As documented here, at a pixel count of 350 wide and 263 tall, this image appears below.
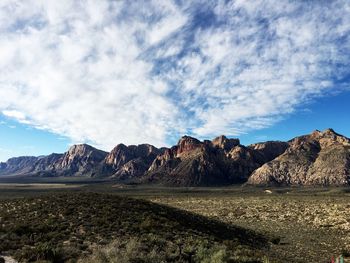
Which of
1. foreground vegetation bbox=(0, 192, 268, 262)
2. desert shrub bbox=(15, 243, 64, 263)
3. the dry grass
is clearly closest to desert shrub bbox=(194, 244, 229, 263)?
foreground vegetation bbox=(0, 192, 268, 262)

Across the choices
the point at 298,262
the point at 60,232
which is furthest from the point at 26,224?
the point at 298,262

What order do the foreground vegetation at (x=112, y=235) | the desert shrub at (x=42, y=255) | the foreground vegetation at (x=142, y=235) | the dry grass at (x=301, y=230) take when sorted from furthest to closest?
the dry grass at (x=301, y=230) → the foreground vegetation at (x=142, y=235) → the foreground vegetation at (x=112, y=235) → the desert shrub at (x=42, y=255)

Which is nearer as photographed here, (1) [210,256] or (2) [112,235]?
(1) [210,256]

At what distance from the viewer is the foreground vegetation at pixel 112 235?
701 inches

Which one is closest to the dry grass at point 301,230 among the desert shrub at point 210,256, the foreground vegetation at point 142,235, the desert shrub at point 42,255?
the foreground vegetation at point 142,235

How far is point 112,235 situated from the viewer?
75.8ft

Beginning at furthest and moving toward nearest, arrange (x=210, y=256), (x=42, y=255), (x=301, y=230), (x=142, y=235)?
1. (x=301, y=230)
2. (x=142, y=235)
3. (x=210, y=256)
4. (x=42, y=255)

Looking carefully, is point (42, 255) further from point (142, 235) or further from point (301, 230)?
point (301, 230)

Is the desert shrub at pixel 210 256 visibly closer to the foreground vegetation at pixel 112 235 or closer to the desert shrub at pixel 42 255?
the foreground vegetation at pixel 112 235

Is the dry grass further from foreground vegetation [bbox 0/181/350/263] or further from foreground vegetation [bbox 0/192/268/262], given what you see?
foreground vegetation [bbox 0/192/268/262]

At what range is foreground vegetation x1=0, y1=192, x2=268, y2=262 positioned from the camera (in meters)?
17.8

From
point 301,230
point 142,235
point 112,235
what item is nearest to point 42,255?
point 112,235

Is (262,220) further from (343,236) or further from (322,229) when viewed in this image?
(343,236)

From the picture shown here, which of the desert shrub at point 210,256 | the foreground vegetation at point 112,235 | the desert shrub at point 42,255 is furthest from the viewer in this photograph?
the foreground vegetation at point 112,235
